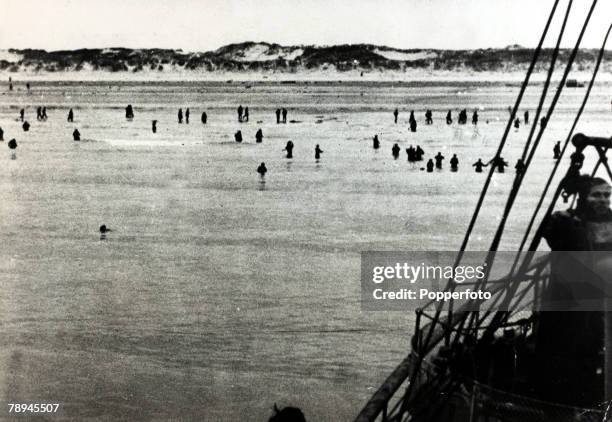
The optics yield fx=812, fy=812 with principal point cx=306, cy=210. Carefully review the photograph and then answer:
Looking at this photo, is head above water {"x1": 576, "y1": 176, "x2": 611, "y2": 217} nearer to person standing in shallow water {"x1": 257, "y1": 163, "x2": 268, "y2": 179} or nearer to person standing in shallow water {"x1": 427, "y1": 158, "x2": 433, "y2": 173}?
person standing in shallow water {"x1": 257, "y1": 163, "x2": 268, "y2": 179}

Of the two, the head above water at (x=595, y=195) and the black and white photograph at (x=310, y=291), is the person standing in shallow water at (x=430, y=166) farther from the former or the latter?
the head above water at (x=595, y=195)

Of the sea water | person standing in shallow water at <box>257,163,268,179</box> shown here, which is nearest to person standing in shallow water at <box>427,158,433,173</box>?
the sea water

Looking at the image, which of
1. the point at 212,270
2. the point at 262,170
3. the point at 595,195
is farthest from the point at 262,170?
the point at 595,195

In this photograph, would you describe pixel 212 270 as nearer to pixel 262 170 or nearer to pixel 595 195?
pixel 595 195

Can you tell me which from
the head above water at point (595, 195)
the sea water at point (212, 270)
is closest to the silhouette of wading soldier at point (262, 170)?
the sea water at point (212, 270)

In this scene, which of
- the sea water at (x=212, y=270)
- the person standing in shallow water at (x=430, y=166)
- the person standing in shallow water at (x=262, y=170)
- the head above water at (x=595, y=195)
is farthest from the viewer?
the person standing in shallow water at (x=430, y=166)

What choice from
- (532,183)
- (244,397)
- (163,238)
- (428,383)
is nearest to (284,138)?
(532,183)

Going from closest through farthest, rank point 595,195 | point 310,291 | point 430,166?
point 595,195 < point 310,291 < point 430,166
